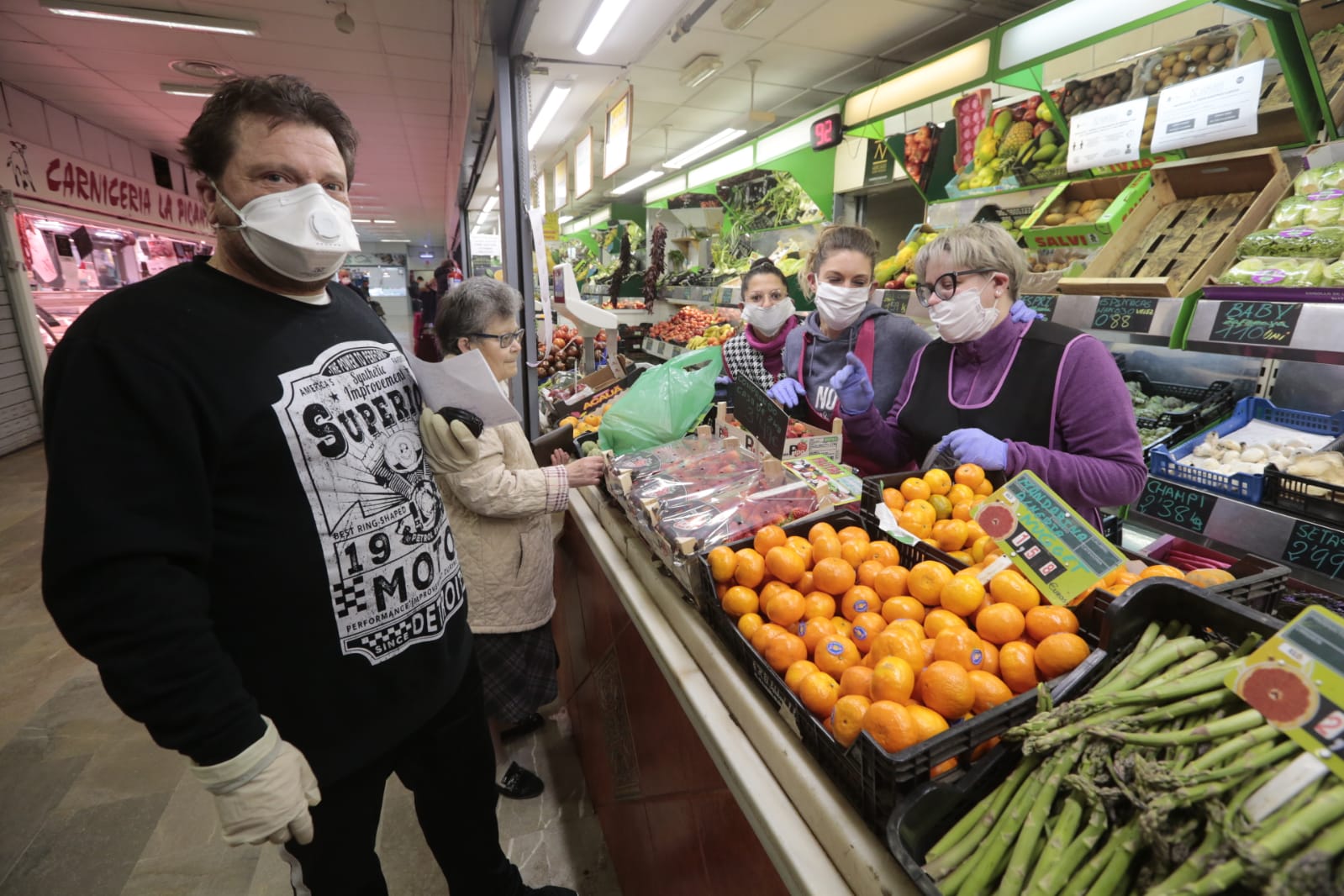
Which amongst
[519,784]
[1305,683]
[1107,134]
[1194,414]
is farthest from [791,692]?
[1107,134]

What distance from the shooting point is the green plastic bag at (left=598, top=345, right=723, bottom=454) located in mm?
2340

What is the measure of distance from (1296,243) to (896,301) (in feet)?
4.63

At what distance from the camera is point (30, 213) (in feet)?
26.6

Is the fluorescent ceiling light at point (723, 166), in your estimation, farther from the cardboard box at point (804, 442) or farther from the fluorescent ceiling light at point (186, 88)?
the fluorescent ceiling light at point (186, 88)

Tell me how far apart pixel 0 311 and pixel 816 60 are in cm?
983

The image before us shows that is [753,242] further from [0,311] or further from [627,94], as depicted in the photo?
[0,311]

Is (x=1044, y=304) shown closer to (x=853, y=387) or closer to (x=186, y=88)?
(x=853, y=387)

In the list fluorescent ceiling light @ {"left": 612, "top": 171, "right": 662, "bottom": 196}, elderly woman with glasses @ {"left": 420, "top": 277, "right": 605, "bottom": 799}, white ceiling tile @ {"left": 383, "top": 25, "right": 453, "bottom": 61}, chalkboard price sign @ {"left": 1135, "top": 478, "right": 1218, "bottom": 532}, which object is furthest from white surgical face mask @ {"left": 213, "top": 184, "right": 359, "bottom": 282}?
fluorescent ceiling light @ {"left": 612, "top": 171, "right": 662, "bottom": 196}

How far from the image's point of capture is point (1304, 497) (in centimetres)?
169

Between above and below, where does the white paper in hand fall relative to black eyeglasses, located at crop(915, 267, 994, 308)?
below

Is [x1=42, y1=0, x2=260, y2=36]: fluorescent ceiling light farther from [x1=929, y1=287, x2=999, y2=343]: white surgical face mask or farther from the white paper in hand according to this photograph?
[x1=929, y1=287, x2=999, y2=343]: white surgical face mask

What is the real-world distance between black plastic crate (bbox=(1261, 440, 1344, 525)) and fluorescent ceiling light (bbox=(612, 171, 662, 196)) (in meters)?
9.33

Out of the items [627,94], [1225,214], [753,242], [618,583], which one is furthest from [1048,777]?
[753,242]

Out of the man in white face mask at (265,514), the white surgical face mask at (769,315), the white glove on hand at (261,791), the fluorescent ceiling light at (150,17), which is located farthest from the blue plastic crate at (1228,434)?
the fluorescent ceiling light at (150,17)
